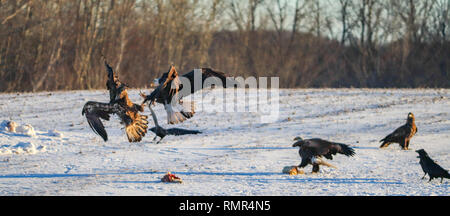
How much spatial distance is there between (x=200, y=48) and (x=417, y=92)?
18.0 meters

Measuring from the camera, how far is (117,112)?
814 centimetres

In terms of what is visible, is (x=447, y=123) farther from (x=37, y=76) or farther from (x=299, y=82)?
(x=37, y=76)

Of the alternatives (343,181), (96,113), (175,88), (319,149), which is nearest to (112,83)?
(96,113)

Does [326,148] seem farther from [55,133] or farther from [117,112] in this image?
[55,133]

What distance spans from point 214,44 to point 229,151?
→ 27.0 m

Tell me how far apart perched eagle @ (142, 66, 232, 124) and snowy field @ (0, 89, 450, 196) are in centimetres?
115

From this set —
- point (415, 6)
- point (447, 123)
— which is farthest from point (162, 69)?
point (447, 123)

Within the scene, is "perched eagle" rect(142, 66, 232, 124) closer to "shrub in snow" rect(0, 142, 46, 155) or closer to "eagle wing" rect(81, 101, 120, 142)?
"eagle wing" rect(81, 101, 120, 142)

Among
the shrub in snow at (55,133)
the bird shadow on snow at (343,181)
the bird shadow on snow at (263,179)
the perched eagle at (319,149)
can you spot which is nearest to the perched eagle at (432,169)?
the bird shadow on snow at (263,179)

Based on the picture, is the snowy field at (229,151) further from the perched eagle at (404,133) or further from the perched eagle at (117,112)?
the perched eagle at (117,112)

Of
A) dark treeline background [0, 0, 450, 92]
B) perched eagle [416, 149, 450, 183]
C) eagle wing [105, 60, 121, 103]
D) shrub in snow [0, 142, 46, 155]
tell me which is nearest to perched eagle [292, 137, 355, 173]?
perched eagle [416, 149, 450, 183]

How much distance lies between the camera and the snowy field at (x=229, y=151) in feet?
28.5

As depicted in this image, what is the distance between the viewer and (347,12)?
41875mm

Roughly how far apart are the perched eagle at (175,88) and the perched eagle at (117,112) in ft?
1.23
